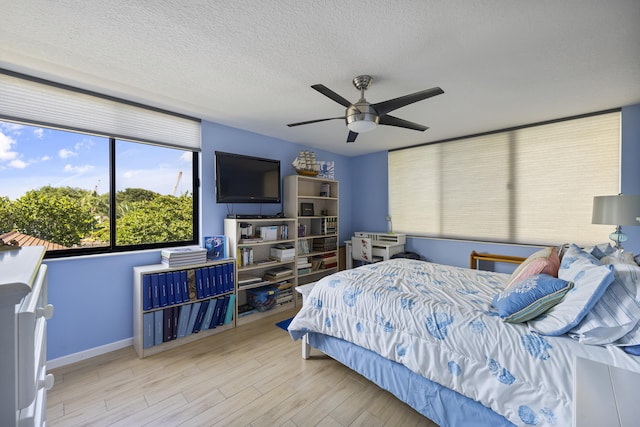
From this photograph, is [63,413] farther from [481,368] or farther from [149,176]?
[481,368]

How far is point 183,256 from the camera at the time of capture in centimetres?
262

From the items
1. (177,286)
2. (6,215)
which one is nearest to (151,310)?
(177,286)

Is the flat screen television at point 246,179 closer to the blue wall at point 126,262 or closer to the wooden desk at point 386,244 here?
the blue wall at point 126,262

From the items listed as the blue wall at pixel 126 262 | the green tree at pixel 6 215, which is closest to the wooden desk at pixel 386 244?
the blue wall at pixel 126 262

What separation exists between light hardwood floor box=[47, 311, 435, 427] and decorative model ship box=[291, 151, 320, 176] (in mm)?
2239

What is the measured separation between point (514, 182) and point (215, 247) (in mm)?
3694

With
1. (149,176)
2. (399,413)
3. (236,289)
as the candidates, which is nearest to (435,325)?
(399,413)

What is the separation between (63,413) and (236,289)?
151 centimetres

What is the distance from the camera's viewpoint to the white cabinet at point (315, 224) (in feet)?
12.4

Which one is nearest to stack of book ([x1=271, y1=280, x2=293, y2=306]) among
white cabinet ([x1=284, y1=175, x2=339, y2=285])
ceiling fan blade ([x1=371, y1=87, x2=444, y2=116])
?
white cabinet ([x1=284, y1=175, x2=339, y2=285])

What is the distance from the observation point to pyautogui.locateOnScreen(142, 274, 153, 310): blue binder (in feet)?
7.77

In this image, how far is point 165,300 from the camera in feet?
8.11

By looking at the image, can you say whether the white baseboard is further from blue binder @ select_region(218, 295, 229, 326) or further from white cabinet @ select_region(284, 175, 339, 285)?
white cabinet @ select_region(284, 175, 339, 285)

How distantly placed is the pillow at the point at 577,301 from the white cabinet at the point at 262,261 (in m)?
2.59
